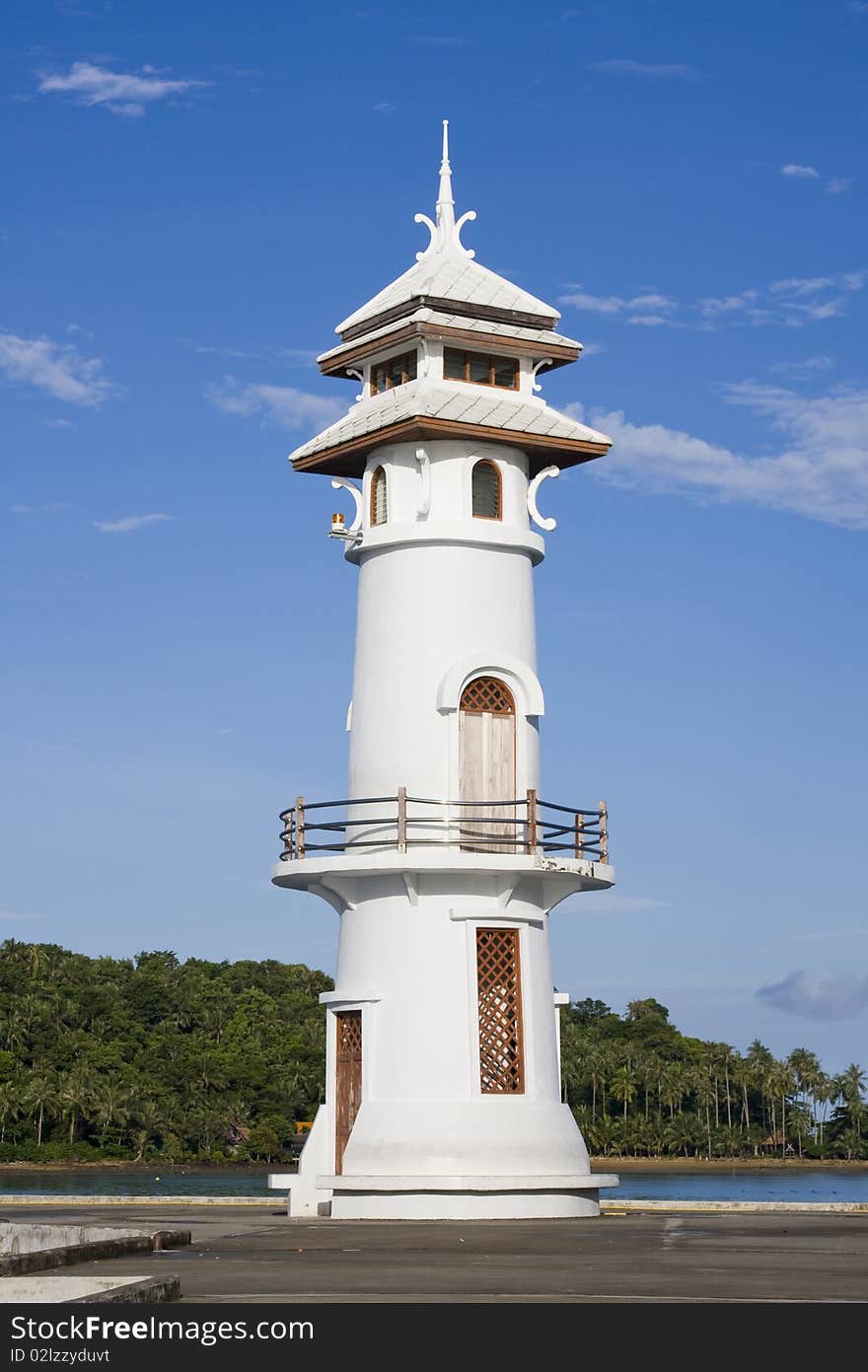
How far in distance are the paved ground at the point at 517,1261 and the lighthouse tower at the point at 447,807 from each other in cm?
140

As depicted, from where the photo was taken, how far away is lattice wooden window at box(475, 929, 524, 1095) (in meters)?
26.8

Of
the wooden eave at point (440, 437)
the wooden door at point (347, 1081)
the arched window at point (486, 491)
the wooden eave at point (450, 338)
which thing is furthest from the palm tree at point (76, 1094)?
the arched window at point (486, 491)

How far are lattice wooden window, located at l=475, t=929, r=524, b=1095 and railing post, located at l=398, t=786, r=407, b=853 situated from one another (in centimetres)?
166

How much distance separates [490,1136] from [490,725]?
5.62 meters

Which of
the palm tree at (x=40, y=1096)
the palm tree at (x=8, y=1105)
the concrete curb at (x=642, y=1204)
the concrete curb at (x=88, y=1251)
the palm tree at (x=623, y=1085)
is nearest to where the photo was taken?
the concrete curb at (x=88, y=1251)

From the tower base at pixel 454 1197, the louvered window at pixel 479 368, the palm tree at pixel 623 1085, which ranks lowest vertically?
the tower base at pixel 454 1197

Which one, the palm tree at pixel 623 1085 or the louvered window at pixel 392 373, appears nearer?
the louvered window at pixel 392 373

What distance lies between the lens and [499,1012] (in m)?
27.1

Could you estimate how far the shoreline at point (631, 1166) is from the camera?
107625 mm

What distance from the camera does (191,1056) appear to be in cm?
11156

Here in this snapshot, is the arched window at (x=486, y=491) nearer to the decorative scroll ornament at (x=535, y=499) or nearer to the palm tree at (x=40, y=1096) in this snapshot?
the decorative scroll ornament at (x=535, y=499)

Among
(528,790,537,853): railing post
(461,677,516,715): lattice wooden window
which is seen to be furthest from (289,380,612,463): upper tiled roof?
(528,790,537,853): railing post
